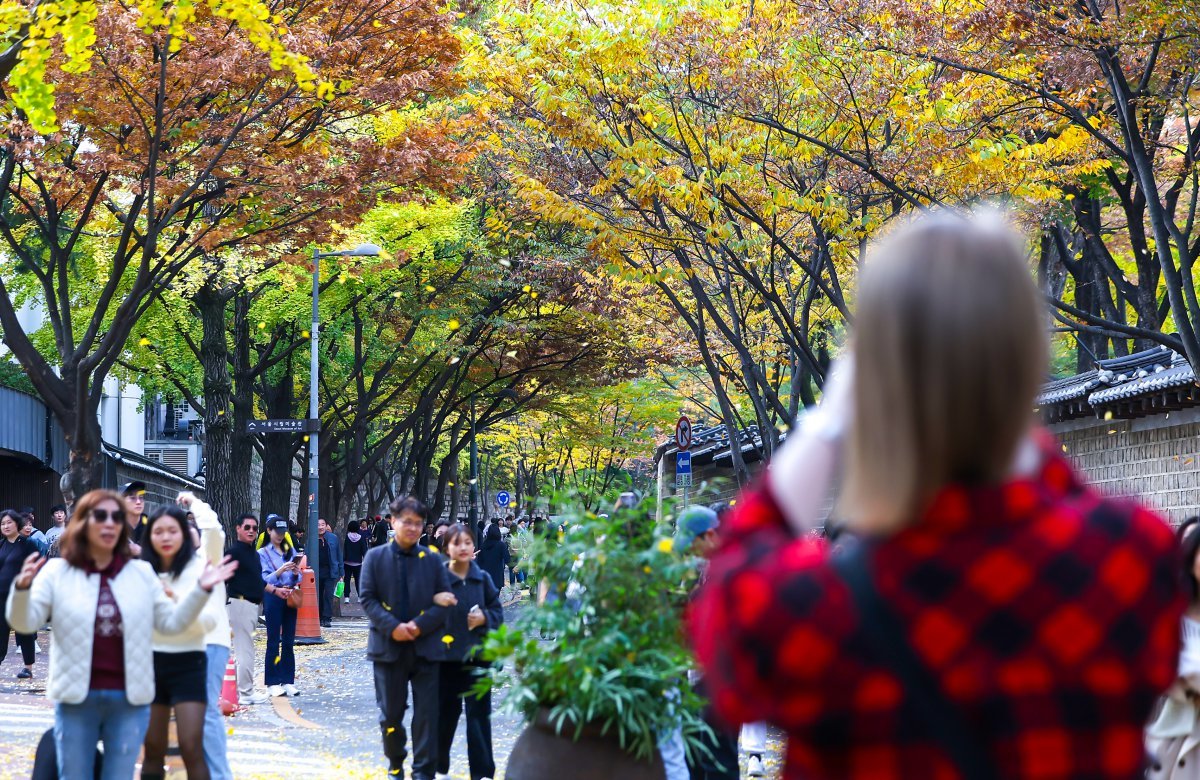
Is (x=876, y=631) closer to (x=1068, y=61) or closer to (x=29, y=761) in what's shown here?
(x=29, y=761)

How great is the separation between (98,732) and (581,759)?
209cm

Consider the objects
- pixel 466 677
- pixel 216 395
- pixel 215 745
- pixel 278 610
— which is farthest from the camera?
pixel 216 395

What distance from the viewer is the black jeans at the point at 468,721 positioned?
9289mm

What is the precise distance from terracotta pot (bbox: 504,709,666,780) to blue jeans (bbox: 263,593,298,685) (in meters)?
8.19

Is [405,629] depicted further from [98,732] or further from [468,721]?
[98,732]

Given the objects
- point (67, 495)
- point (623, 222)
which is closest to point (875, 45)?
point (623, 222)

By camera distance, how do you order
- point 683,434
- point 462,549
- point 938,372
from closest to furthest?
1. point 938,372
2. point 462,549
3. point 683,434

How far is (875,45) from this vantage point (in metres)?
13.9

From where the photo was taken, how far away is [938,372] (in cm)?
188

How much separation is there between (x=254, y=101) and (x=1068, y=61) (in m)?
8.86

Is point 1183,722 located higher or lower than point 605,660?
lower

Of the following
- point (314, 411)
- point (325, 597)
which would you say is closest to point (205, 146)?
point (314, 411)

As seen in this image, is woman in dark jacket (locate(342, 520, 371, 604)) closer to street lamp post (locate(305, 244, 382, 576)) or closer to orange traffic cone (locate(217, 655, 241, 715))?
street lamp post (locate(305, 244, 382, 576))

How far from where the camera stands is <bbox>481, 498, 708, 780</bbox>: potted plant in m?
6.41
